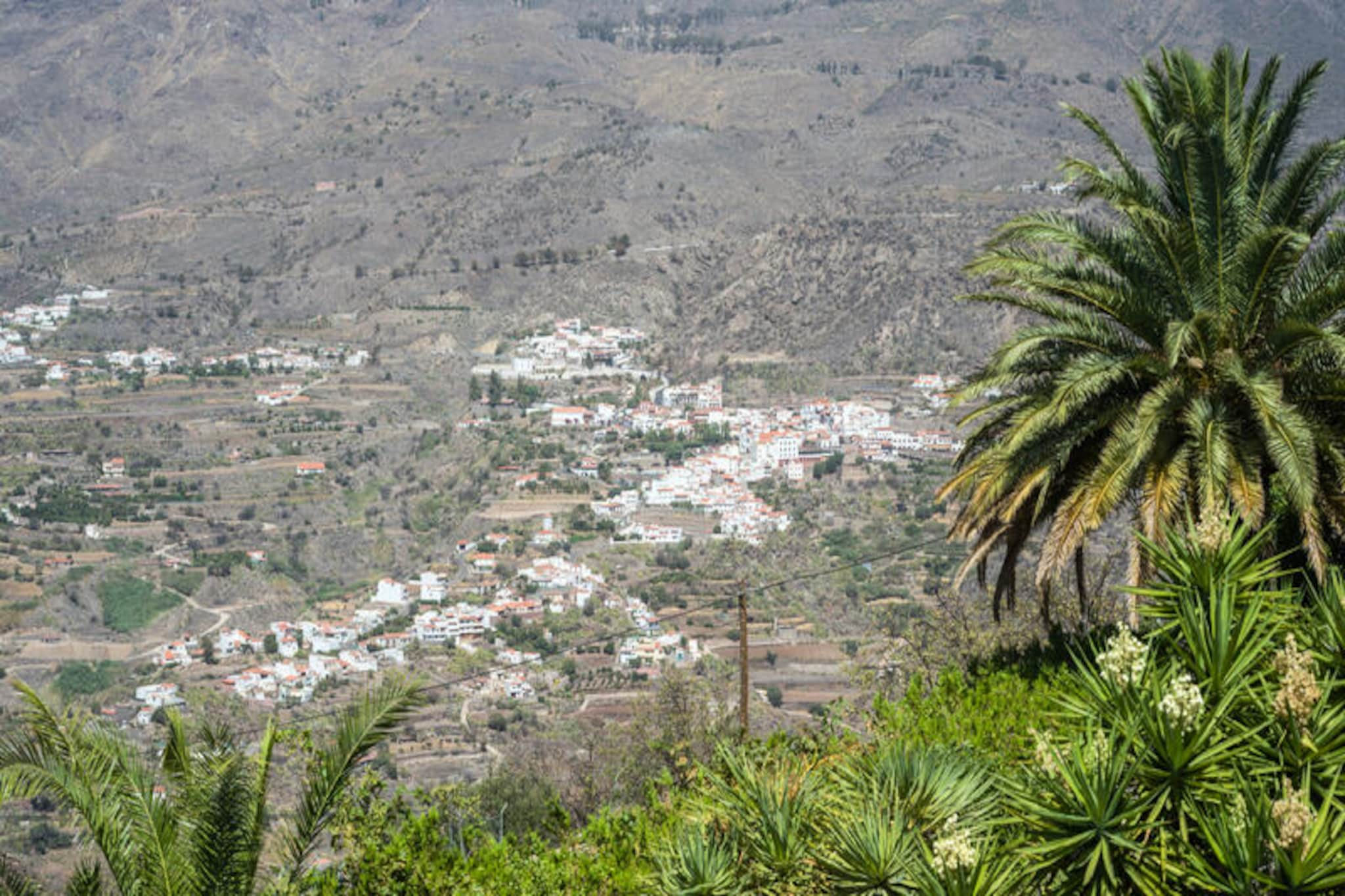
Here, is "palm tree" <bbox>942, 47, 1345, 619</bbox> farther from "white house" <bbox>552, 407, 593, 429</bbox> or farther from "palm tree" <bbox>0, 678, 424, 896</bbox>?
"white house" <bbox>552, 407, 593, 429</bbox>

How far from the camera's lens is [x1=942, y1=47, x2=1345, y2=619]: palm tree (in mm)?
7719

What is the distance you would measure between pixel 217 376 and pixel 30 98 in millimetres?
92856

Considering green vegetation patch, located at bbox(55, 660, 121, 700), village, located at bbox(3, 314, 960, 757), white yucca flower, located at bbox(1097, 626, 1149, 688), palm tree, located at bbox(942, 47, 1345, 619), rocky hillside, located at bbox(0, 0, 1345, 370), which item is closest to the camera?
white yucca flower, located at bbox(1097, 626, 1149, 688)

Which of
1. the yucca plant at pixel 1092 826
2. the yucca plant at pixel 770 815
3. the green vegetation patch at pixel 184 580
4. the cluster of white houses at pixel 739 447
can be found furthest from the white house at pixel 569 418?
the yucca plant at pixel 1092 826

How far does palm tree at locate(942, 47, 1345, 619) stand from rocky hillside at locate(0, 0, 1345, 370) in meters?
58.2

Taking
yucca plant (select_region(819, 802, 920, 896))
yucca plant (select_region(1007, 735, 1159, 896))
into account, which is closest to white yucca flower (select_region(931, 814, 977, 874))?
yucca plant (select_region(1007, 735, 1159, 896))

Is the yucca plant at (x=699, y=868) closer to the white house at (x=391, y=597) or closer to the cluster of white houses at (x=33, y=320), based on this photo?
the white house at (x=391, y=597)

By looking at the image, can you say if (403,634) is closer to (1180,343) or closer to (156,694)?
(156,694)

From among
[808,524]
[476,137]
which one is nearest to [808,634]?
[808,524]

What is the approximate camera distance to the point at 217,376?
3034 inches

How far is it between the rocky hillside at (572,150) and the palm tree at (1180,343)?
5821 cm

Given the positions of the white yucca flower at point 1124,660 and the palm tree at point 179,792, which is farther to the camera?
the palm tree at point 179,792

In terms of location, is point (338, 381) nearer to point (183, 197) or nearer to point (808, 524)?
point (808, 524)

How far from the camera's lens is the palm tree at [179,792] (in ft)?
20.2
